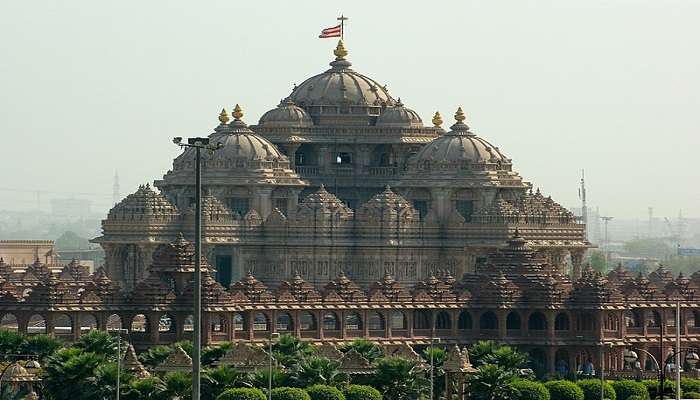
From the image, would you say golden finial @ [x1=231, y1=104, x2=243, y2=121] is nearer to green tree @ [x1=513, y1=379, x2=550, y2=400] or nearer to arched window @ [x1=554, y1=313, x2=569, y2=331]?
arched window @ [x1=554, y1=313, x2=569, y2=331]

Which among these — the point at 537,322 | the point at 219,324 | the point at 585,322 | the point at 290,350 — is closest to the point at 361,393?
the point at 290,350

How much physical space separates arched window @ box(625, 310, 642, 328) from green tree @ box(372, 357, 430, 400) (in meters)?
36.8

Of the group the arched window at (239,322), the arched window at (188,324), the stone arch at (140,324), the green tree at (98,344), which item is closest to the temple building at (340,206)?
the stone arch at (140,324)

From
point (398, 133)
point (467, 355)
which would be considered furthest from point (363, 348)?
point (398, 133)

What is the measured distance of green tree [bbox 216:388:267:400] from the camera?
11850cm

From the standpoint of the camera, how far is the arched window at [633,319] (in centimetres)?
16462

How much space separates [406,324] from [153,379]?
3995 centimetres

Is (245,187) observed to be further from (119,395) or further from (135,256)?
(119,395)

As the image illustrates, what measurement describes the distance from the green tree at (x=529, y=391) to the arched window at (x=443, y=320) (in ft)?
105

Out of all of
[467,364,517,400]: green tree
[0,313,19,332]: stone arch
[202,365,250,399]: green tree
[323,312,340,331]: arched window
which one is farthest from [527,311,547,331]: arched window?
[202,365,250,399]: green tree

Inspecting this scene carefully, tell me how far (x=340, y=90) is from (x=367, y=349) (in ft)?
160

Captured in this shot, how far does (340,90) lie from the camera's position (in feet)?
612

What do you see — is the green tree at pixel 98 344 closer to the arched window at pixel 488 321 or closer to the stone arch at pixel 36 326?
the stone arch at pixel 36 326

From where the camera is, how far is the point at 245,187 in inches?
6993
